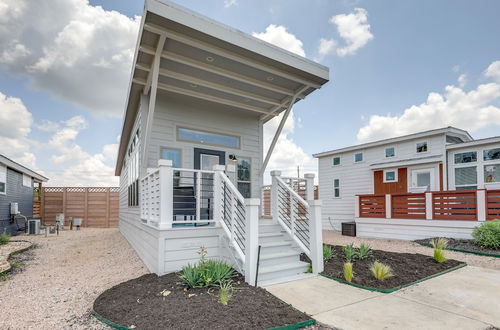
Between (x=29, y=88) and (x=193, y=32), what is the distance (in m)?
9.09

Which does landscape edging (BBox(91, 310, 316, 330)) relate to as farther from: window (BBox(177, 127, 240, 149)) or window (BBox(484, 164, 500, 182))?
window (BBox(484, 164, 500, 182))

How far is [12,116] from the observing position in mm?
Result: 9680

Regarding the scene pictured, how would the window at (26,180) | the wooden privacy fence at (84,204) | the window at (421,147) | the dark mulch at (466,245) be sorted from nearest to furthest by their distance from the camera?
the dark mulch at (466,245), the window at (421,147), the window at (26,180), the wooden privacy fence at (84,204)

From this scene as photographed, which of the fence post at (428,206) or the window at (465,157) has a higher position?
the window at (465,157)

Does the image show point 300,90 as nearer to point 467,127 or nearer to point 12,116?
point 467,127

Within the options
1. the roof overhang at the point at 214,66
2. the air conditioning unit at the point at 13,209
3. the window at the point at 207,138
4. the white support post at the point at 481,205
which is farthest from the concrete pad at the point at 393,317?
the air conditioning unit at the point at 13,209

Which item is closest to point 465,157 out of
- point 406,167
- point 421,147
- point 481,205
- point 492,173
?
point 492,173

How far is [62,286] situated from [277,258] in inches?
134

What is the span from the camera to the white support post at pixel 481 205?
6.81m

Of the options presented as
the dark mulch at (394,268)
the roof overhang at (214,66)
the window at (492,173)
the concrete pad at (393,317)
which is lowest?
the dark mulch at (394,268)

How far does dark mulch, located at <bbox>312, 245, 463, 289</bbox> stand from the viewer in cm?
386

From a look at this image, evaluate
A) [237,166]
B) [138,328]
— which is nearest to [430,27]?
[237,166]

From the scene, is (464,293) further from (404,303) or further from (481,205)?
(481,205)

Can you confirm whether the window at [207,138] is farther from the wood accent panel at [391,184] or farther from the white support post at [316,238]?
the wood accent panel at [391,184]
